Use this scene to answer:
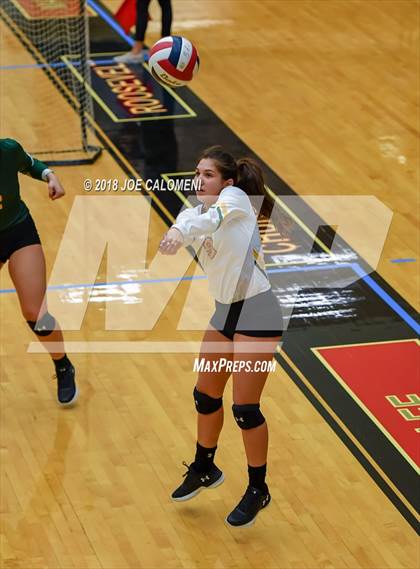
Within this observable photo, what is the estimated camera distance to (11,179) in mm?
6395

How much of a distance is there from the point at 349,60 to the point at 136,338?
6.20 meters

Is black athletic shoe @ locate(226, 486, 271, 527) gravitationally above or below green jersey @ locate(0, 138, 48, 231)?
below

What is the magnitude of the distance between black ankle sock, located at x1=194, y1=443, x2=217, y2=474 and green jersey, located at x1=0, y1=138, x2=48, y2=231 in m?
1.66

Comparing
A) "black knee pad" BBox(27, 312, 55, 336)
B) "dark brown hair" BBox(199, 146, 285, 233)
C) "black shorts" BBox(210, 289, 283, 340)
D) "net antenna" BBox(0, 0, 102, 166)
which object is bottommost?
"net antenna" BBox(0, 0, 102, 166)

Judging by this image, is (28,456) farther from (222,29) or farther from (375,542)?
(222,29)

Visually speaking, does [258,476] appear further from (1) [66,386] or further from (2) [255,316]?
(1) [66,386]

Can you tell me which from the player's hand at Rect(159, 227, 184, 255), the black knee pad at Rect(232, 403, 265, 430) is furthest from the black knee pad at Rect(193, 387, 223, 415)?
the player's hand at Rect(159, 227, 184, 255)

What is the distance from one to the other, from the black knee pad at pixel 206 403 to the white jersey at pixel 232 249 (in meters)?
0.55

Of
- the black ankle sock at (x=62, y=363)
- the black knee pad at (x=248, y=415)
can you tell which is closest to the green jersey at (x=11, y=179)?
the black ankle sock at (x=62, y=363)

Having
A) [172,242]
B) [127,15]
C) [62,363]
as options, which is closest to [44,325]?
[62,363]

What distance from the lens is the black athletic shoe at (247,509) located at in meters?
5.97

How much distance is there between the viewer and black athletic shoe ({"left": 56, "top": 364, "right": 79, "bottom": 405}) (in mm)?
7004

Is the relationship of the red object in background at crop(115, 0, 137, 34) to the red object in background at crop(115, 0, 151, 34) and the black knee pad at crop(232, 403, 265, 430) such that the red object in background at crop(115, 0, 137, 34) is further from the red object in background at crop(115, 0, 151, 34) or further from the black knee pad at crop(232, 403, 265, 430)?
the black knee pad at crop(232, 403, 265, 430)

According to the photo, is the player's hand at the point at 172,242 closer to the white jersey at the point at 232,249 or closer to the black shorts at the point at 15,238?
the white jersey at the point at 232,249
